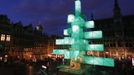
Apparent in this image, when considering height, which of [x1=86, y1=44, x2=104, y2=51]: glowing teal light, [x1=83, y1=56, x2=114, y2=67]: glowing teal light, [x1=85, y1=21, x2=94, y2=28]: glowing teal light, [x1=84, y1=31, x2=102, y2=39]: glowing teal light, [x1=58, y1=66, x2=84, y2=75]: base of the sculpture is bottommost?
[x1=58, y1=66, x2=84, y2=75]: base of the sculpture

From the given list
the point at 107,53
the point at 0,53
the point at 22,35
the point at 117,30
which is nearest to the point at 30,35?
the point at 22,35

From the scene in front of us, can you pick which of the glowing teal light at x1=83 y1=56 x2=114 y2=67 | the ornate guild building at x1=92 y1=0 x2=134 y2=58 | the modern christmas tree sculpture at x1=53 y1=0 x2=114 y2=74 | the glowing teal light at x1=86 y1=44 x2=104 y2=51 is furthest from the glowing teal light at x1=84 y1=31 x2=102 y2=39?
the ornate guild building at x1=92 y1=0 x2=134 y2=58

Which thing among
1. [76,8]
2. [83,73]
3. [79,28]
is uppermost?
[76,8]

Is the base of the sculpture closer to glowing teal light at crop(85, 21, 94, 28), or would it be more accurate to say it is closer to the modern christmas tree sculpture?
the modern christmas tree sculpture

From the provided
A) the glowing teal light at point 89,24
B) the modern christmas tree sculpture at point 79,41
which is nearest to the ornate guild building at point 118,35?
the modern christmas tree sculpture at point 79,41

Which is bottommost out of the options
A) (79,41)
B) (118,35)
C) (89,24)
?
(79,41)

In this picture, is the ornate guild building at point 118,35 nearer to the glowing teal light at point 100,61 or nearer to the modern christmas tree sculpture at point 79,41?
the modern christmas tree sculpture at point 79,41

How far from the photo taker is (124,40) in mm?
66438

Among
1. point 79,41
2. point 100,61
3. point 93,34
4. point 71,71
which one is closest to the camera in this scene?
point 100,61

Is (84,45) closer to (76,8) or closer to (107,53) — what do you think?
(76,8)

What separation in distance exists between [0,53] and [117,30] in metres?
49.1

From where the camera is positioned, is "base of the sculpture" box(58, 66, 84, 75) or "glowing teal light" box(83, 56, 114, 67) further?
"base of the sculpture" box(58, 66, 84, 75)

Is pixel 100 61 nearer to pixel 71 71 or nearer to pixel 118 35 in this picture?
pixel 71 71

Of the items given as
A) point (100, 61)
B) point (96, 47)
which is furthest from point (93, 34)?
point (100, 61)
